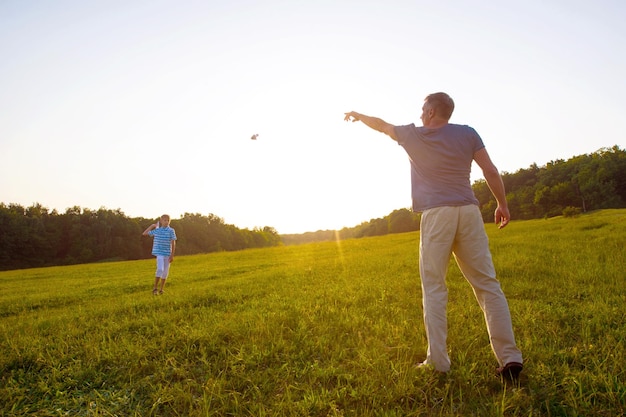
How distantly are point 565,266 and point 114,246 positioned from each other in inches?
3481

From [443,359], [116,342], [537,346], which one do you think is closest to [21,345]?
[116,342]

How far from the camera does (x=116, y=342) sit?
5668 mm

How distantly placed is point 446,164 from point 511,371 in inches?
88.6

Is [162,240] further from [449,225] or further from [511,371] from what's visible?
[511,371]

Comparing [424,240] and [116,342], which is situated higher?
[424,240]

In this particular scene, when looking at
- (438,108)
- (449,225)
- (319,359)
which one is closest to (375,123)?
(438,108)

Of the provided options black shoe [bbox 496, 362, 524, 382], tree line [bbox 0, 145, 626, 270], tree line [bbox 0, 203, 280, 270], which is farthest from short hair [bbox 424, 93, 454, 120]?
tree line [bbox 0, 203, 280, 270]

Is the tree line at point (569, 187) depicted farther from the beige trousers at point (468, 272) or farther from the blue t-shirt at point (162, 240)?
the beige trousers at point (468, 272)

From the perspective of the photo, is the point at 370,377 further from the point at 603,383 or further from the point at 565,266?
the point at 565,266

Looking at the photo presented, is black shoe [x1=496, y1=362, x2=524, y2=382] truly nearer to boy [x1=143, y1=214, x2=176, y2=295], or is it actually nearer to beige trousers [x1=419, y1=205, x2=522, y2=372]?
beige trousers [x1=419, y1=205, x2=522, y2=372]

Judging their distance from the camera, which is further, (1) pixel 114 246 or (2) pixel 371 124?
(1) pixel 114 246

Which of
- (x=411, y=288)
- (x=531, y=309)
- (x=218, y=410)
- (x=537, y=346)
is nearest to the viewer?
(x=218, y=410)

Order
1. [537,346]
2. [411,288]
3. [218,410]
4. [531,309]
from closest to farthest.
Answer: [218,410] < [537,346] < [531,309] < [411,288]

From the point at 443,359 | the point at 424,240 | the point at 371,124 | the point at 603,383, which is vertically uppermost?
the point at 371,124
